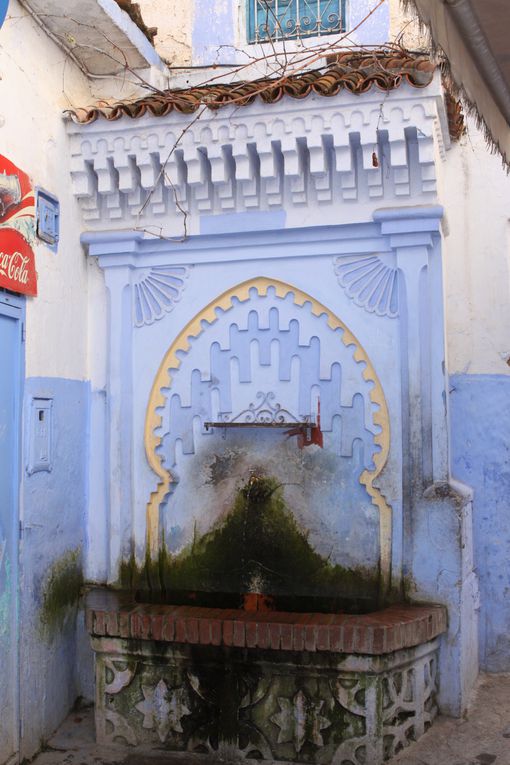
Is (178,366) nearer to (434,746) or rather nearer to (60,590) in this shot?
(60,590)

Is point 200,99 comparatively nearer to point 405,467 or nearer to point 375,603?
point 405,467

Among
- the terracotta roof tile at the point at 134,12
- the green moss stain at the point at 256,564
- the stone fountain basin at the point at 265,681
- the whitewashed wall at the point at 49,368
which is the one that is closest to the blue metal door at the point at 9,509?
the whitewashed wall at the point at 49,368

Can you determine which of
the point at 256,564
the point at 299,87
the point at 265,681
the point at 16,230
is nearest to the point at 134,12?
the point at 299,87

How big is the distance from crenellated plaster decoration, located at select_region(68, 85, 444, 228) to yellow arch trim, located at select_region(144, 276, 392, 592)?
55 cm

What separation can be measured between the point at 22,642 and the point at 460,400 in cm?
335

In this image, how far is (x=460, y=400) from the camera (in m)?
5.72

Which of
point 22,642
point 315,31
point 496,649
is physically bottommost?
point 496,649

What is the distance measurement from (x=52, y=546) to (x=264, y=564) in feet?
4.41

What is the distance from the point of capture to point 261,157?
4.96 m

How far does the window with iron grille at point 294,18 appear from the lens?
6.01 m

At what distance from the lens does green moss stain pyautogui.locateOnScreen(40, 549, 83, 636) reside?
4.77 metres

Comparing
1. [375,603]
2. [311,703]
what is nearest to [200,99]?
[375,603]

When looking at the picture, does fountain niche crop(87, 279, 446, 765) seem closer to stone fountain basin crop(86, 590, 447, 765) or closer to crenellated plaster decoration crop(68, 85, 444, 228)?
stone fountain basin crop(86, 590, 447, 765)

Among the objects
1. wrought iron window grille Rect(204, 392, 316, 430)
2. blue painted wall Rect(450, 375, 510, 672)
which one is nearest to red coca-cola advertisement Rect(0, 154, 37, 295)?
wrought iron window grille Rect(204, 392, 316, 430)
